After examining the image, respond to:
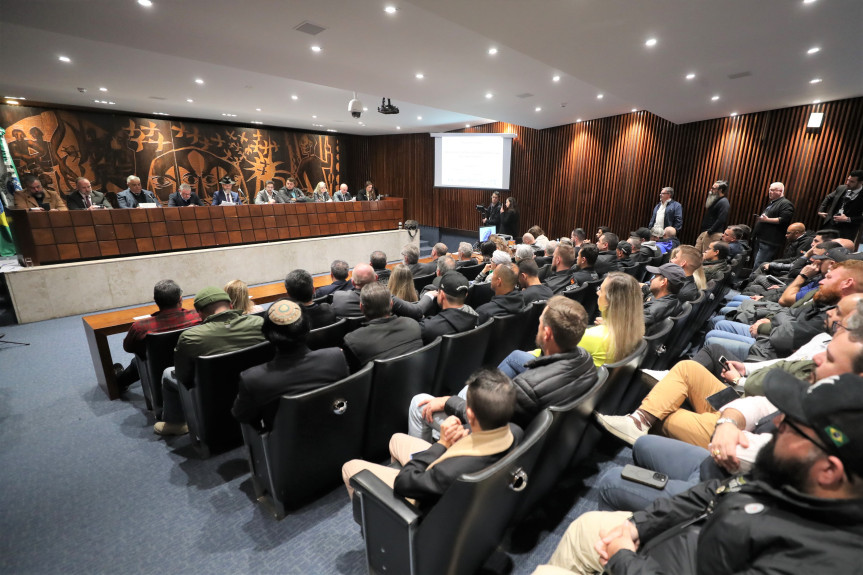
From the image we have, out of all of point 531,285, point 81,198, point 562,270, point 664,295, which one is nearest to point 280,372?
point 531,285

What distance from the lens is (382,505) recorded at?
→ 1.25 metres

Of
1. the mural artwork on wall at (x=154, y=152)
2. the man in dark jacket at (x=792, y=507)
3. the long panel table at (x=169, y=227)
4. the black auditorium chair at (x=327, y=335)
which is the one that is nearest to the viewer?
the man in dark jacket at (x=792, y=507)

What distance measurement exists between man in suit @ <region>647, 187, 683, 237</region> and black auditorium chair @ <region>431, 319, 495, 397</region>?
20.7 feet

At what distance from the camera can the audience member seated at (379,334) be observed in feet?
7.25

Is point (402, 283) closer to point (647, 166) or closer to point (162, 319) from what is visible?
point (162, 319)

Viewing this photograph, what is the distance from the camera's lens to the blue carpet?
170 centimetres

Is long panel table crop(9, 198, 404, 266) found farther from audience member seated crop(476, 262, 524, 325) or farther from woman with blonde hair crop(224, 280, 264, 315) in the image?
audience member seated crop(476, 262, 524, 325)

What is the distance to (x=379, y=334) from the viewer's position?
7.41 ft

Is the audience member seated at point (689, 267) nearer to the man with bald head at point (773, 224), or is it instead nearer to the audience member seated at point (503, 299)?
the audience member seated at point (503, 299)

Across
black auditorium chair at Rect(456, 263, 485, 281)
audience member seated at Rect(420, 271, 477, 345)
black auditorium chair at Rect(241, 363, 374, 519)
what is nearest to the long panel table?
black auditorium chair at Rect(456, 263, 485, 281)

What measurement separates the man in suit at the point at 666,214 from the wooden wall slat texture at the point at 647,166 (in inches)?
32.8

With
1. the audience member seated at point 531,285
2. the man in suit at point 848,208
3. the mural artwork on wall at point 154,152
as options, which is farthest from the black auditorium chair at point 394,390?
the mural artwork on wall at point 154,152

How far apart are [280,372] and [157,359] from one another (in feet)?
4.83

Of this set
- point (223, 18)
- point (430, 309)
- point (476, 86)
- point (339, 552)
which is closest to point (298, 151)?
point (476, 86)
